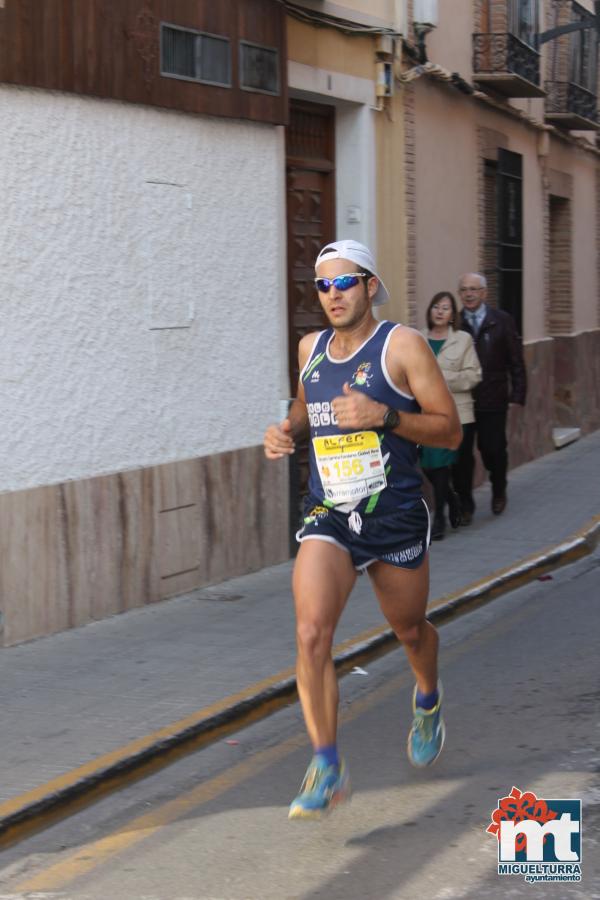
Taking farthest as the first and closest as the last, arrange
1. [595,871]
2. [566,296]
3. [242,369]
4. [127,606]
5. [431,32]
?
[566,296] → [431,32] → [242,369] → [127,606] → [595,871]

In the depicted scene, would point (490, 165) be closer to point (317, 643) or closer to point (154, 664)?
point (154, 664)

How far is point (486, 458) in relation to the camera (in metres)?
13.3

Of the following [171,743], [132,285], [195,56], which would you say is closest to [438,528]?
[132,285]

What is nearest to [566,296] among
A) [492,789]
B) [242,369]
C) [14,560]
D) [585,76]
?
[585,76]

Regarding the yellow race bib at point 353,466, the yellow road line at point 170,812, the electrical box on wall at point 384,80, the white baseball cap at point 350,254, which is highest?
the electrical box on wall at point 384,80

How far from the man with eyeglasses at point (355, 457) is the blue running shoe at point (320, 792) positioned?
0.03 meters

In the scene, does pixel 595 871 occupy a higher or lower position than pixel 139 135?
lower

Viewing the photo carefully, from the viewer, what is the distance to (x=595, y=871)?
4.65 metres

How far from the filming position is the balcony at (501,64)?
16.0 metres

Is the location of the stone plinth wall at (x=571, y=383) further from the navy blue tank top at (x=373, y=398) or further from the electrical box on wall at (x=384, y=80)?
the navy blue tank top at (x=373, y=398)

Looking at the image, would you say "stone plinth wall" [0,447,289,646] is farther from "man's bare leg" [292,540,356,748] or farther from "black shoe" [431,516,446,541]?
"man's bare leg" [292,540,356,748]

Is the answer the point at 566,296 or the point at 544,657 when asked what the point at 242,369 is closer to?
the point at 544,657

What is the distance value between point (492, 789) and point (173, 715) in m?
1.59

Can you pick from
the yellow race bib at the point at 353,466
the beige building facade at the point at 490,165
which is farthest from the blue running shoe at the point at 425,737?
the beige building facade at the point at 490,165
